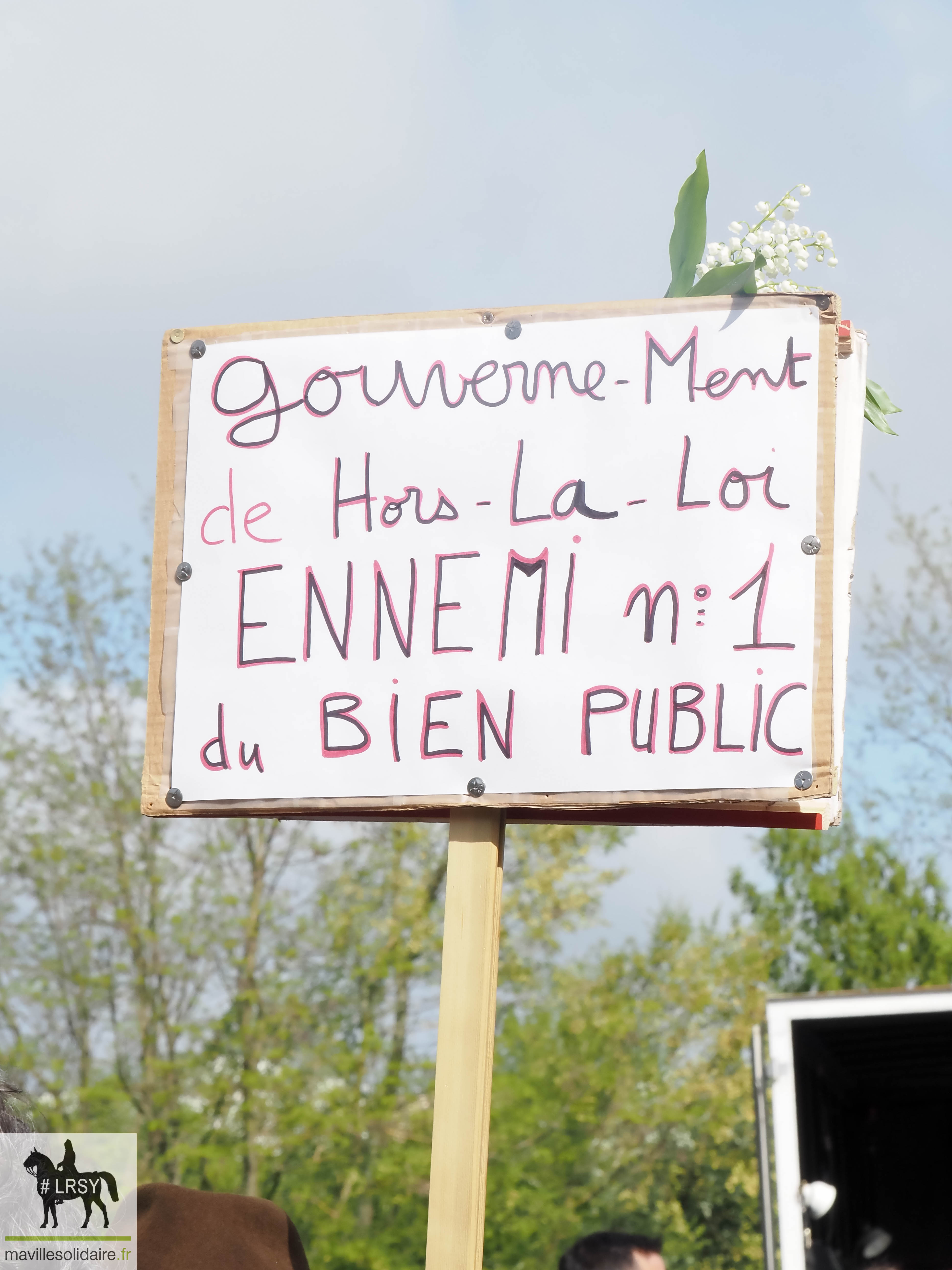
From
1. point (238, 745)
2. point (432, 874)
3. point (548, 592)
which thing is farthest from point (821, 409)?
point (432, 874)

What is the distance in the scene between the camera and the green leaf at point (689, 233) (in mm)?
2422

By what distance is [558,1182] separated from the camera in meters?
13.1

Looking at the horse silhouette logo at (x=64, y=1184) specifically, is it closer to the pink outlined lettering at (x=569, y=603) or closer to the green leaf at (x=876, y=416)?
the pink outlined lettering at (x=569, y=603)

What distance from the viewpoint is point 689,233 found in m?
2.45

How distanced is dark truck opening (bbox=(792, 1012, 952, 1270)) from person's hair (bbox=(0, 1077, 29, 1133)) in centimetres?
506

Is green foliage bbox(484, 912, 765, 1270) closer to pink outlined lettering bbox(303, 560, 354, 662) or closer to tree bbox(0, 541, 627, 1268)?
tree bbox(0, 541, 627, 1268)

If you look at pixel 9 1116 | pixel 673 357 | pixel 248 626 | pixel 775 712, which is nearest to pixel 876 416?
pixel 673 357

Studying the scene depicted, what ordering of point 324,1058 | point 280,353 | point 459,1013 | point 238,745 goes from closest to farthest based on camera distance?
point 459,1013
point 238,745
point 280,353
point 324,1058

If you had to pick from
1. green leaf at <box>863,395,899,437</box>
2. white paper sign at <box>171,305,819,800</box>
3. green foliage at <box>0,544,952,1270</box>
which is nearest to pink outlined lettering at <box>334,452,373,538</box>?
white paper sign at <box>171,305,819,800</box>

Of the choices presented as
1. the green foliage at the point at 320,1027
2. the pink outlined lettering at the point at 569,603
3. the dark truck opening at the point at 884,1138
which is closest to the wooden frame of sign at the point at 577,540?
the pink outlined lettering at the point at 569,603

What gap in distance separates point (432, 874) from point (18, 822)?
4137 millimetres

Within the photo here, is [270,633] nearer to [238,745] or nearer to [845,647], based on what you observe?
[238,745]

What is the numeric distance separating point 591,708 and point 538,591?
21 centimetres

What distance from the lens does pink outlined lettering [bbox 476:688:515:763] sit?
7.07 ft
